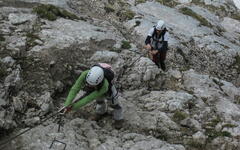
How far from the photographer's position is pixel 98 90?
9.30 meters

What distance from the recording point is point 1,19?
14.6 metres

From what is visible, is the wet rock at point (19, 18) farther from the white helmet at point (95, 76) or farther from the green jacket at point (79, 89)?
the white helmet at point (95, 76)

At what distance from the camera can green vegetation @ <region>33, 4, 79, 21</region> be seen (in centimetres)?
1588

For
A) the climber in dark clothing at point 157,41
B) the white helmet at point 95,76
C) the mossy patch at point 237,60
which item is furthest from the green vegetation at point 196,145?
the mossy patch at point 237,60

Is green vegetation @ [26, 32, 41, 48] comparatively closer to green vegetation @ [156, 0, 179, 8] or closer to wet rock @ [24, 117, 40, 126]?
wet rock @ [24, 117, 40, 126]

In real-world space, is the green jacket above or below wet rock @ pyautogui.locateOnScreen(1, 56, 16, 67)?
above

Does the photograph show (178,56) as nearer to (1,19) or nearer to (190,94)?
(190,94)

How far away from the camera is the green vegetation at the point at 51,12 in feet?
52.1

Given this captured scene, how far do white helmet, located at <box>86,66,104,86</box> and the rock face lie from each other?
68.3 inches

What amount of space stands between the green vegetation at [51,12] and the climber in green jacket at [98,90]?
7144 millimetres

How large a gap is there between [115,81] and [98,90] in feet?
13.1

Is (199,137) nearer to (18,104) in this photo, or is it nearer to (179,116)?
(179,116)

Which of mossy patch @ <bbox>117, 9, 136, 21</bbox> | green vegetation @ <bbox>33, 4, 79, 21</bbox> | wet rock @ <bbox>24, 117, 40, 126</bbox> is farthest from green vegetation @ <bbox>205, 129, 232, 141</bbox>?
mossy patch @ <bbox>117, 9, 136, 21</bbox>

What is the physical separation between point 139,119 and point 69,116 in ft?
8.09
